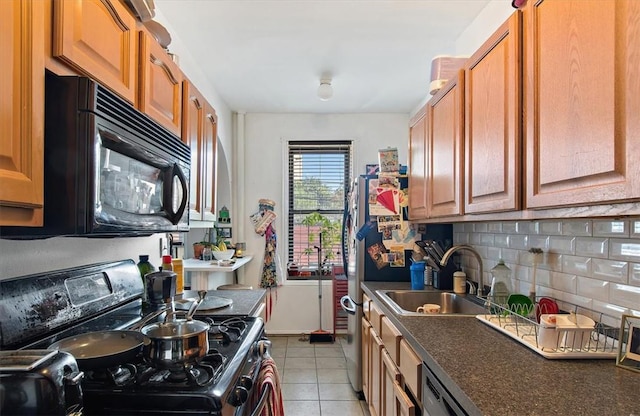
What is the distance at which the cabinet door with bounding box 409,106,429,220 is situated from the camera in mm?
2311

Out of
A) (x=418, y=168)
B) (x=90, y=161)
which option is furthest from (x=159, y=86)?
(x=418, y=168)

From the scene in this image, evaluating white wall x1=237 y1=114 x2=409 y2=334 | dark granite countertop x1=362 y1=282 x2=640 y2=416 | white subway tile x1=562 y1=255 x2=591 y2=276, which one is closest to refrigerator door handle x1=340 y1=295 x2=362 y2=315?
white wall x1=237 y1=114 x2=409 y2=334

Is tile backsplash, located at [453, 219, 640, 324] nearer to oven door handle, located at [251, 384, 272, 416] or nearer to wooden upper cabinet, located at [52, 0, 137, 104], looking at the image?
oven door handle, located at [251, 384, 272, 416]

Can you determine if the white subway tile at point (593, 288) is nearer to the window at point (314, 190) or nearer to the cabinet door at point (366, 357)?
the cabinet door at point (366, 357)

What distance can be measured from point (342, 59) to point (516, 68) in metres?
1.90

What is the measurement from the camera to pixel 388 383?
1.86 meters

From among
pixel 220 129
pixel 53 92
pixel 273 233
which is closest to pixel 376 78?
pixel 220 129

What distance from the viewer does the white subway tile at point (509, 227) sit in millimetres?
1839

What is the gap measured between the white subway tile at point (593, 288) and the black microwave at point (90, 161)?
5.12ft

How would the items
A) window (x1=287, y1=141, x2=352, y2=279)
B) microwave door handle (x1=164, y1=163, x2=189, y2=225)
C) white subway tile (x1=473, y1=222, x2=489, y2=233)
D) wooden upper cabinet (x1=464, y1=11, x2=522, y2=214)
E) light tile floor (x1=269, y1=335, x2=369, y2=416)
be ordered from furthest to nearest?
1. window (x1=287, y1=141, x2=352, y2=279)
2. light tile floor (x1=269, y1=335, x2=369, y2=416)
3. white subway tile (x1=473, y1=222, x2=489, y2=233)
4. microwave door handle (x1=164, y1=163, x2=189, y2=225)
5. wooden upper cabinet (x1=464, y1=11, x2=522, y2=214)

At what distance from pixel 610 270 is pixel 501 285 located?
1.83ft

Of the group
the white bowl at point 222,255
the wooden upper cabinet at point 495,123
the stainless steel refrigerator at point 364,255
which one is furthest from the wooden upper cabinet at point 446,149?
the white bowl at point 222,255

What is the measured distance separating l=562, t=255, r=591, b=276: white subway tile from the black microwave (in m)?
1.56

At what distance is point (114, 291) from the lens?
5.01 feet
